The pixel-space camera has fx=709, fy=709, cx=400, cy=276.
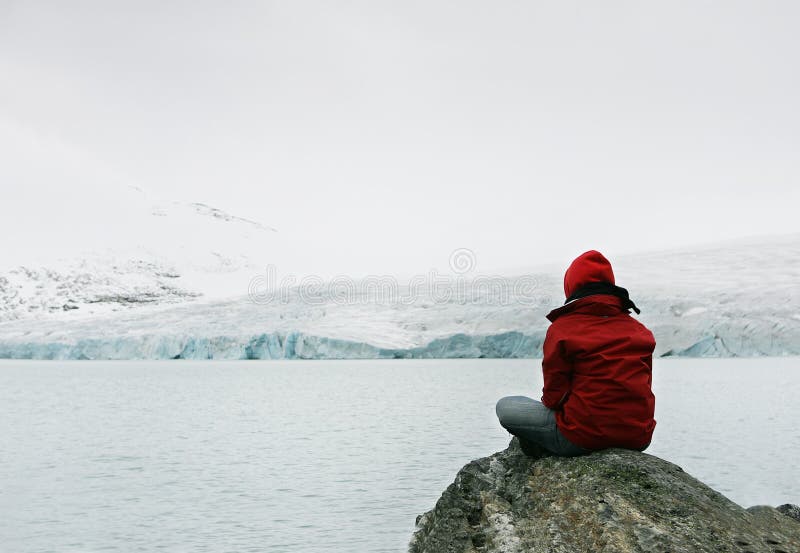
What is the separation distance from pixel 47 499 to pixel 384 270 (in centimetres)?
7602

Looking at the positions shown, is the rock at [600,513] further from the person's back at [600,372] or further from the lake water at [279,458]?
the lake water at [279,458]

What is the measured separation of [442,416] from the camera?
13930 millimetres

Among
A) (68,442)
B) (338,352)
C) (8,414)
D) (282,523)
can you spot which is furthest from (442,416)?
(338,352)

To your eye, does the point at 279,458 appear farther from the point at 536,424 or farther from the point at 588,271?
the point at 588,271

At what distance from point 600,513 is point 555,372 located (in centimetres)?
63

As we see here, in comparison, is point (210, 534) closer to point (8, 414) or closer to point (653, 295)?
point (8, 414)

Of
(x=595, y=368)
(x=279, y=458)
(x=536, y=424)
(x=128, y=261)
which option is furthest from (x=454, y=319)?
(x=128, y=261)

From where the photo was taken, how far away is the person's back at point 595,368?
307cm

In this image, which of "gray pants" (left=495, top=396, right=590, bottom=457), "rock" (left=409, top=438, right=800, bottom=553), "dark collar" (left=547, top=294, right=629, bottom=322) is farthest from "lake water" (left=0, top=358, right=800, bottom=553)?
"dark collar" (left=547, top=294, right=629, bottom=322)

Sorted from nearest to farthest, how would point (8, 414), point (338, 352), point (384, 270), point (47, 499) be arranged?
point (47, 499)
point (8, 414)
point (338, 352)
point (384, 270)

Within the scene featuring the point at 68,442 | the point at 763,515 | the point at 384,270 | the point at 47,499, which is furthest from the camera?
the point at 384,270

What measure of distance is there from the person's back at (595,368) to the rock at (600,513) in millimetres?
168

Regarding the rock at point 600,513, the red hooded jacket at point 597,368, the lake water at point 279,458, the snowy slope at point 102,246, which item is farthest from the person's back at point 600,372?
the snowy slope at point 102,246

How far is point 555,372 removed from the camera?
318cm
